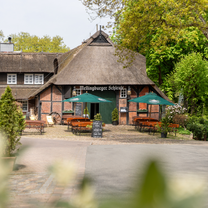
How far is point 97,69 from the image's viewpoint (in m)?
26.6

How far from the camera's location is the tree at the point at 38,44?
184ft

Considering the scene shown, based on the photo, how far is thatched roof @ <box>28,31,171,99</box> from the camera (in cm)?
2577

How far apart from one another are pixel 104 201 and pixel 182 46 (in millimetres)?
30636

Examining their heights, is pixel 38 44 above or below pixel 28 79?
above

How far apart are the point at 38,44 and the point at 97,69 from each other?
110ft

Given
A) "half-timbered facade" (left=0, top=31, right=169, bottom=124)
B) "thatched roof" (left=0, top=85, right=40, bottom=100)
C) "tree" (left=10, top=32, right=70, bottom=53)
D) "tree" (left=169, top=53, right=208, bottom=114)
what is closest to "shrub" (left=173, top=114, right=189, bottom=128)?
"tree" (left=169, top=53, right=208, bottom=114)

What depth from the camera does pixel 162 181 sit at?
1.99 feet

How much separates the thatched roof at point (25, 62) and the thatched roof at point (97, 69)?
2901 mm

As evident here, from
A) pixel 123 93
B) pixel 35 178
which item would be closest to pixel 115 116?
pixel 123 93

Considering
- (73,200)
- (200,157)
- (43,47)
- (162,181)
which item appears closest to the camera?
(162,181)

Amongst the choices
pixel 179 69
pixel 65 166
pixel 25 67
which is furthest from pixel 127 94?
pixel 65 166

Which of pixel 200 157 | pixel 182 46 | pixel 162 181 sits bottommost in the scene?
pixel 200 157

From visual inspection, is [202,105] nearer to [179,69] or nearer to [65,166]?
[179,69]

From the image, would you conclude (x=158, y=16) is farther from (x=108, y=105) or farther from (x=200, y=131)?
(x=108, y=105)
